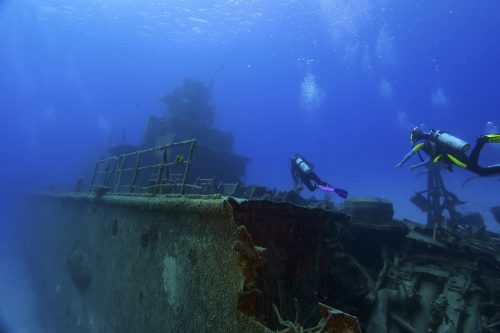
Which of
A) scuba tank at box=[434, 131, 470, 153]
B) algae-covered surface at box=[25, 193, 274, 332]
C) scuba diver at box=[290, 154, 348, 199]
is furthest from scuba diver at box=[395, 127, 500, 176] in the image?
algae-covered surface at box=[25, 193, 274, 332]

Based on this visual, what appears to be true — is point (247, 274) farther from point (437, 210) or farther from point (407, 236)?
point (437, 210)

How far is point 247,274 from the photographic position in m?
3.43

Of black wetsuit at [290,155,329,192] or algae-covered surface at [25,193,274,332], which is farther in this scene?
black wetsuit at [290,155,329,192]

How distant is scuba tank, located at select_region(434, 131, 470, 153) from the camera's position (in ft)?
24.9

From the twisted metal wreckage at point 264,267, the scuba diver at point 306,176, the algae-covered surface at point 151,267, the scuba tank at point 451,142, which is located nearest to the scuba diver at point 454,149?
the scuba tank at point 451,142

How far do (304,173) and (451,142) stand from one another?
445 centimetres

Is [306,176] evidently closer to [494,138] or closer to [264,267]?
[494,138]

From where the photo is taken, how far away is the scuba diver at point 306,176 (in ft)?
33.3

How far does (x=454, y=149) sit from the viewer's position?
25.6ft

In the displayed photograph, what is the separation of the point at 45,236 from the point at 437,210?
647 inches

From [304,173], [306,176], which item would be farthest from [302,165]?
[306,176]

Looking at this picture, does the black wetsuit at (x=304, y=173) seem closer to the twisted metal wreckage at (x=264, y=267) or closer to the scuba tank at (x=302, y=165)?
the scuba tank at (x=302, y=165)

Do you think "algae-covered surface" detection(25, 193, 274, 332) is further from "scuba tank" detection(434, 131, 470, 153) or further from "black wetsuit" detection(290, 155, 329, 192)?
"scuba tank" detection(434, 131, 470, 153)

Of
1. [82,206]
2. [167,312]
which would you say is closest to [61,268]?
[82,206]
